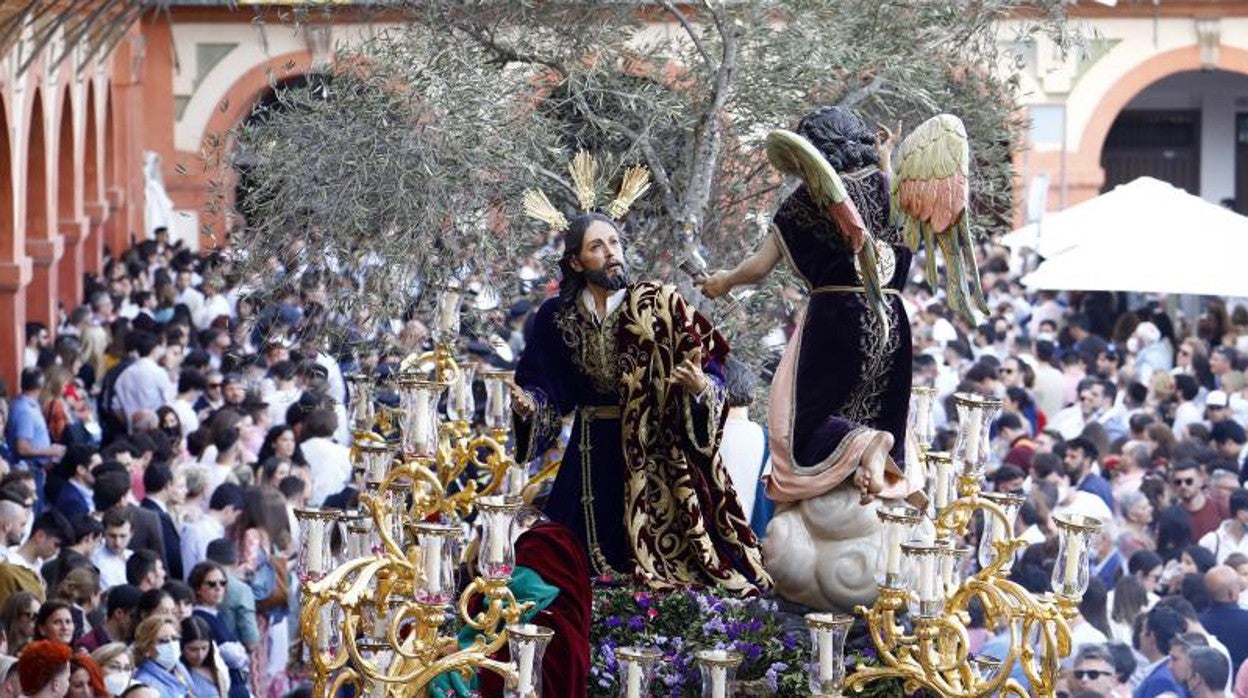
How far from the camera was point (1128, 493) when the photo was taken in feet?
44.0

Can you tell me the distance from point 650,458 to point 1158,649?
2668mm

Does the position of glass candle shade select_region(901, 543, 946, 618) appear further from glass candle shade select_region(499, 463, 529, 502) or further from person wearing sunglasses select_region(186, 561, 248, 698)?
person wearing sunglasses select_region(186, 561, 248, 698)

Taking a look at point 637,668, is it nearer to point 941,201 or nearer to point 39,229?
point 941,201

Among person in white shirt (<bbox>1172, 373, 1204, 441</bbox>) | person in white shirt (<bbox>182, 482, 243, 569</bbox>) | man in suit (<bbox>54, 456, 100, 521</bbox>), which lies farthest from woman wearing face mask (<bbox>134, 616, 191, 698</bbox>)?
person in white shirt (<bbox>1172, 373, 1204, 441</bbox>)

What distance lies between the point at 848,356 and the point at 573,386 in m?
1.03

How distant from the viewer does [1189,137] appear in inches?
1273

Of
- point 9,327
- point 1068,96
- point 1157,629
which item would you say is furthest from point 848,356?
point 1068,96

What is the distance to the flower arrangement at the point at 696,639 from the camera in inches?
335

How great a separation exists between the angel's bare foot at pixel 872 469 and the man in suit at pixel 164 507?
15.9 ft

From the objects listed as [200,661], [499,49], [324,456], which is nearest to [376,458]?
[200,661]

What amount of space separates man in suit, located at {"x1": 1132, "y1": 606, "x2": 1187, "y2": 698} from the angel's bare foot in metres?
2.08

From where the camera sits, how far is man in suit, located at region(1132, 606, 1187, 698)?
1017 centimetres

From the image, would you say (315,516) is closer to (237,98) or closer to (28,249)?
(28,249)

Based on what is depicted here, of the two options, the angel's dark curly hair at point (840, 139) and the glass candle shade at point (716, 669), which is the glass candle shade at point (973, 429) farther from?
the glass candle shade at point (716, 669)
